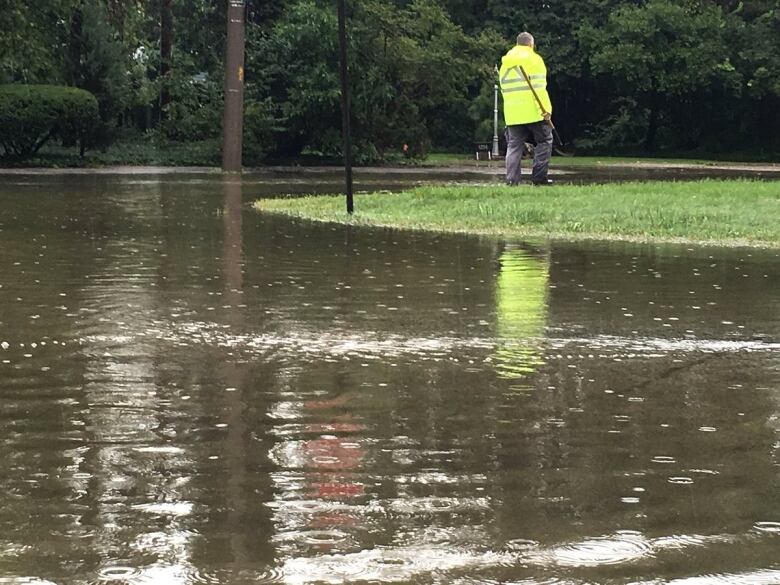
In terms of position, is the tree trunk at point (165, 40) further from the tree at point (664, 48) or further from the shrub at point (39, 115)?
the tree at point (664, 48)

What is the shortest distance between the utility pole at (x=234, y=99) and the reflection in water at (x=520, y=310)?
53.3 feet

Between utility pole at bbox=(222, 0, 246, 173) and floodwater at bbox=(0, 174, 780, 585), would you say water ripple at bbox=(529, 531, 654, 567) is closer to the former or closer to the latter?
floodwater at bbox=(0, 174, 780, 585)

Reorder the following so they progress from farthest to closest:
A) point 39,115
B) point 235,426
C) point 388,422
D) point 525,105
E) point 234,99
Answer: point 39,115 < point 234,99 < point 525,105 < point 388,422 < point 235,426

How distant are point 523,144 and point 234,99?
9.36 meters

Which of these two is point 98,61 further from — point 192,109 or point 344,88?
point 344,88

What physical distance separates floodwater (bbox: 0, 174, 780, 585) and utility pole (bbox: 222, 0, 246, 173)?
16.8 meters

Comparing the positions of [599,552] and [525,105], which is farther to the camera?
[525,105]

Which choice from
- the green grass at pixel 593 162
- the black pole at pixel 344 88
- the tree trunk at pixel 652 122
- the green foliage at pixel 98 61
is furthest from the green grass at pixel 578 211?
the tree trunk at pixel 652 122

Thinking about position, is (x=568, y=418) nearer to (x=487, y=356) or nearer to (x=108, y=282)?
(x=487, y=356)

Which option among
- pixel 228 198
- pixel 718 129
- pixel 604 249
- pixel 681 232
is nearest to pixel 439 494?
pixel 604 249

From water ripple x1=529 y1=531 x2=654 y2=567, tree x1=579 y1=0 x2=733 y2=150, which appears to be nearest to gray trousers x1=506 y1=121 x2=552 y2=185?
water ripple x1=529 y1=531 x2=654 y2=567

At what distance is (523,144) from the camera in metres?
19.9

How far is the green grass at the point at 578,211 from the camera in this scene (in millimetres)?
13414

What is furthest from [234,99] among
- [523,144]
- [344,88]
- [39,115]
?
[344,88]
